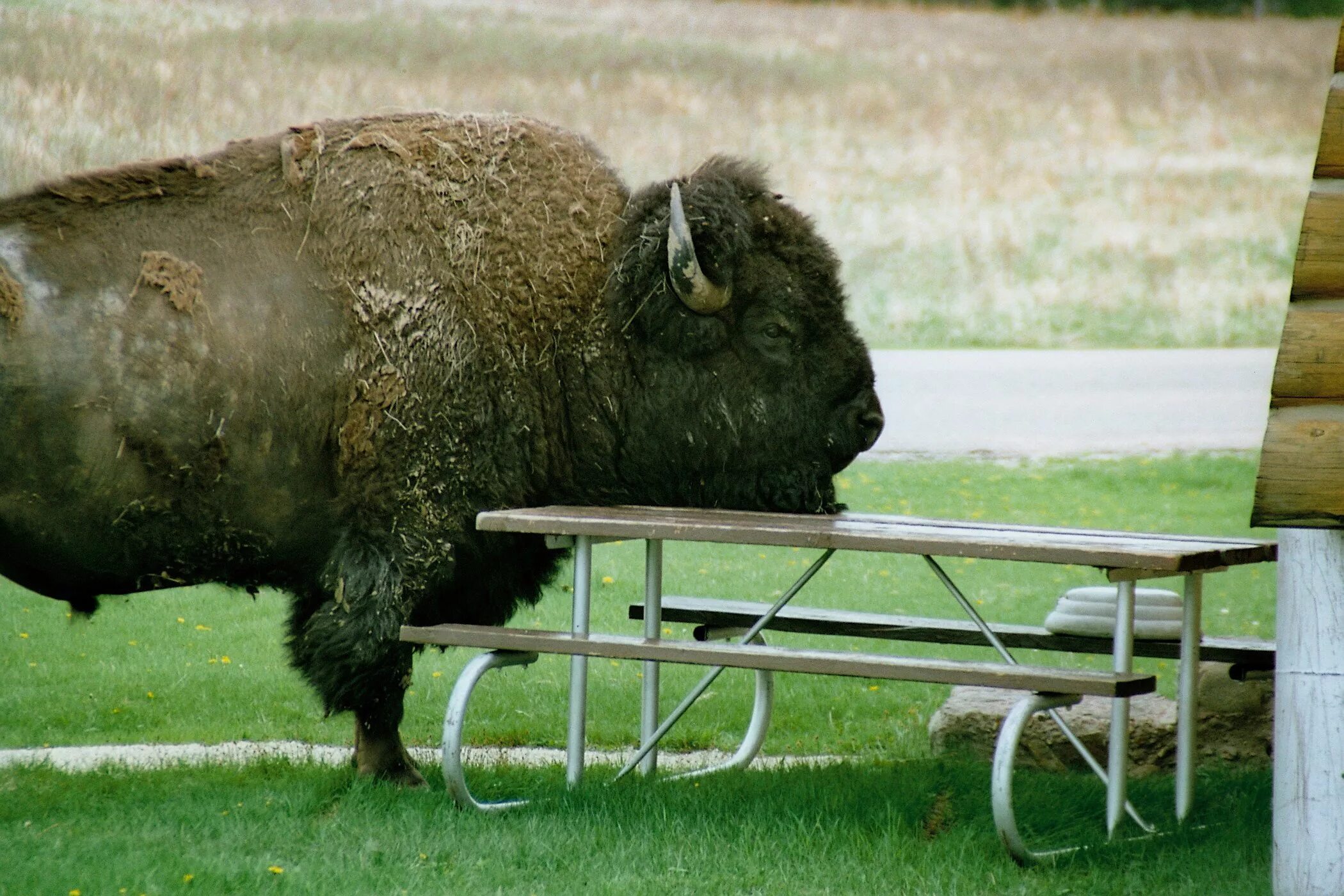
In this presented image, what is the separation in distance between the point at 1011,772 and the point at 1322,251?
1.52 meters

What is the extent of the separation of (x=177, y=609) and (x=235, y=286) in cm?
423

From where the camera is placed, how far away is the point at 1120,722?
4387 mm

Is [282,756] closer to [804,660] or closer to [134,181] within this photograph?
[134,181]

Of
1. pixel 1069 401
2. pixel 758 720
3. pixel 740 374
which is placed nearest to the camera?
pixel 740 374

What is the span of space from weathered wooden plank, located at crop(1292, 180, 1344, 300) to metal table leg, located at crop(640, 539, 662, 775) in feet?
6.88

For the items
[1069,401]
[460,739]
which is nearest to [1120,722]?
[460,739]

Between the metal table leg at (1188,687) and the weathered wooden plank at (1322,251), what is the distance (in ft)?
3.50

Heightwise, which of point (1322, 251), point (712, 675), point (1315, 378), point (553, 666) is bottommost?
point (553, 666)

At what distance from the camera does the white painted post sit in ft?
12.3

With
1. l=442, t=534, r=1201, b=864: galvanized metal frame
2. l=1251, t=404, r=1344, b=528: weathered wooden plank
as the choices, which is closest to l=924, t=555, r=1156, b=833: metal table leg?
l=442, t=534, r=1201, b=864: galvanized metal frame

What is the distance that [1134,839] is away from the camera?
444cm

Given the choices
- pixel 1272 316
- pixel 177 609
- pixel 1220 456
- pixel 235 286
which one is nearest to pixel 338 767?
pixel 235 286

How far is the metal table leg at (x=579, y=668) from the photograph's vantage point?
4.88 meters

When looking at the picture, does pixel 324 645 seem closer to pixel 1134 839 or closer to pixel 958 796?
pixel 958 796
